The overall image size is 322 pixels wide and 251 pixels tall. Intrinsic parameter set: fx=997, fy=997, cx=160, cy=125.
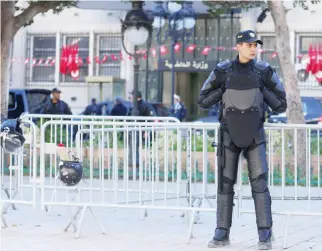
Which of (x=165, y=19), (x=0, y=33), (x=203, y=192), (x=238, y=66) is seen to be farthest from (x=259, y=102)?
(x=165, y=19)

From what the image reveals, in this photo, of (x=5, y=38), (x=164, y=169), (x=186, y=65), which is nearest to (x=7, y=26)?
(x=5, y=38)

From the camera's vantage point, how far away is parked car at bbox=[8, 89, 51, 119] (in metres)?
25.6

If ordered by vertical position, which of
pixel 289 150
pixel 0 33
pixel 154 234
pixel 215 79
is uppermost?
pixel 0 33

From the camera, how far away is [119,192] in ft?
36.4

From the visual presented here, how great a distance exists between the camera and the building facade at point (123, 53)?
3584 cm

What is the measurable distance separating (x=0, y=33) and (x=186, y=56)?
18309 mm

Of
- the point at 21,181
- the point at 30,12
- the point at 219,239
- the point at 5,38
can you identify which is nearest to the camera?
the point at 219,239

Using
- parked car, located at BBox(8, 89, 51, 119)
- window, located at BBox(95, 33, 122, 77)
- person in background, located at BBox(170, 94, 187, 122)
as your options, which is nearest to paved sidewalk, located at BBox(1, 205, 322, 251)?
parked car, located at BBox(8, 89, 51, 119)

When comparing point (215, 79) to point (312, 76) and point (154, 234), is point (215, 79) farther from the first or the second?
point (312, 76)

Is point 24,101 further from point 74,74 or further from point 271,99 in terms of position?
point 271,99

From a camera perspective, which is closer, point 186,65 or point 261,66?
point 261,66

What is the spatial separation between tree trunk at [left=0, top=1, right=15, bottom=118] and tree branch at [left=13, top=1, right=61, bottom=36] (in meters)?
0.25

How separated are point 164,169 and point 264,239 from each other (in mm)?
2190

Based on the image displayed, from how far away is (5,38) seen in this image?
62.6ft
